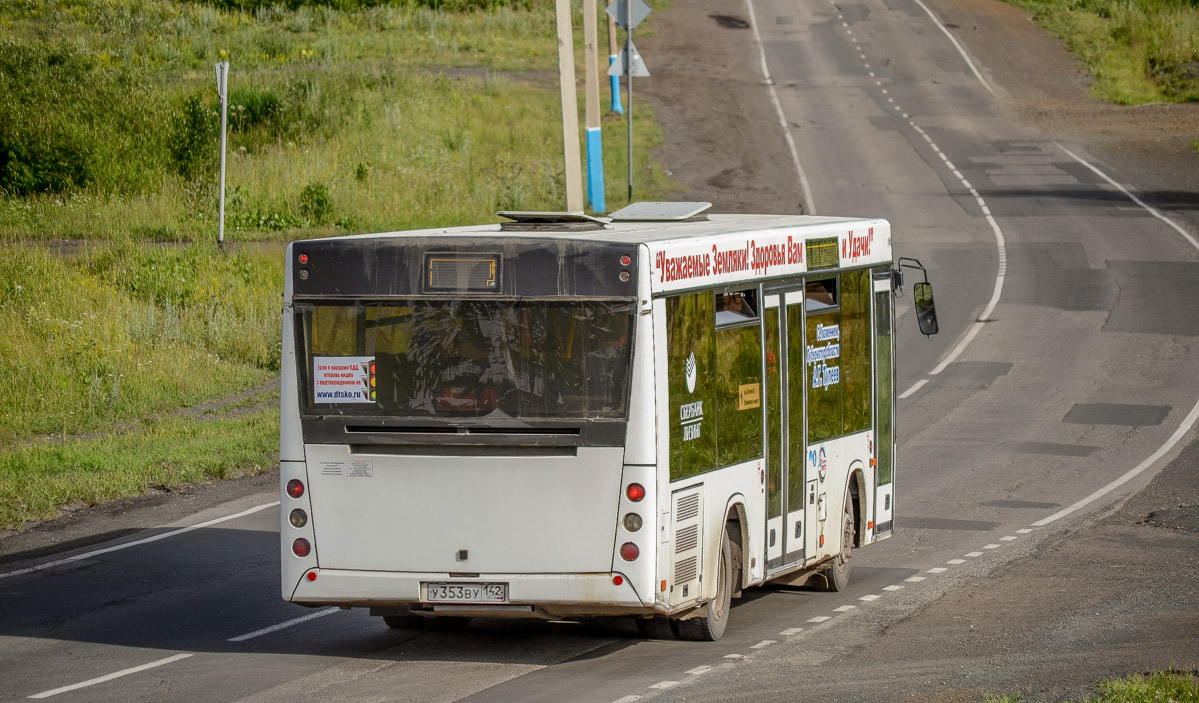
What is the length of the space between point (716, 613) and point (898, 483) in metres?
7.86

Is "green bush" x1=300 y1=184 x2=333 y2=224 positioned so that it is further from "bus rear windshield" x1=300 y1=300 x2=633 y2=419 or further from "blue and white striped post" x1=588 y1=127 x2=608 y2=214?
"bus rear windshield" x1=300 y1=300 x2=633 y2=419

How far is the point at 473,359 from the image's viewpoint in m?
9.91

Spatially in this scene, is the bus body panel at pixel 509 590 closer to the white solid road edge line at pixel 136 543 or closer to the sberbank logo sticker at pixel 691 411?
the sberbank logo sticker at pixel 691 411

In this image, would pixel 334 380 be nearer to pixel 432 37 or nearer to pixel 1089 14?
pixel 432 37

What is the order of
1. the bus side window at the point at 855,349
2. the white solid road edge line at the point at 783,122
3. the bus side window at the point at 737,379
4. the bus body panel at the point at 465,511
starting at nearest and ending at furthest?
1. the bus body panel at the point at 465,511
2. the bus side window at the point at 737,379
3. the bus side window at the point at 855,349
4. the white solid road edge line at the point at 783,122

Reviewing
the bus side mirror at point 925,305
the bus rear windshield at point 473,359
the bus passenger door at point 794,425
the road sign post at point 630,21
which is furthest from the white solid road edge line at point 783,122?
the bus rear windshield at point 473,359

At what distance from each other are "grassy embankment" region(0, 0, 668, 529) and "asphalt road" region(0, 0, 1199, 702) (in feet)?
10.3

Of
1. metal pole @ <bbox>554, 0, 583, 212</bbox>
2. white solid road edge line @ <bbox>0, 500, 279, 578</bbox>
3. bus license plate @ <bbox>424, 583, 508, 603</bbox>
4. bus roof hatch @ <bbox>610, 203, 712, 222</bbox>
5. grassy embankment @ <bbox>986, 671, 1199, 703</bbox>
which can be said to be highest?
metal pole @ <bbox>554, 0, 583, 212</bbox>

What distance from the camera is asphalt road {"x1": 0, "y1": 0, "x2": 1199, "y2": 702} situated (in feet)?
32.9

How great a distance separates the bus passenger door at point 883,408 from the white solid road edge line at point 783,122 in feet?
74.8

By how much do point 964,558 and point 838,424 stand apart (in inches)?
101

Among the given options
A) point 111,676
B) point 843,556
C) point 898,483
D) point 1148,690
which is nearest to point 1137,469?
point 898,483

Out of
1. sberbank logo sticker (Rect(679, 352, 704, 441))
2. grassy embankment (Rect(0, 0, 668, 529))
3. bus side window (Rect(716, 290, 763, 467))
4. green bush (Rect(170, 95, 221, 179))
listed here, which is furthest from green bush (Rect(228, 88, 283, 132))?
sberbank logo sticker (Rect(679, 352, 704, 441))

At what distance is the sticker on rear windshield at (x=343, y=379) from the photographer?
10055 millimetres
